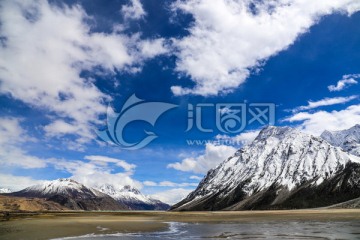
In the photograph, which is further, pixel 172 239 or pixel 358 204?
pixel 358 204

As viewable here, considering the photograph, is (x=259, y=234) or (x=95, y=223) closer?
(x=259, y=234)

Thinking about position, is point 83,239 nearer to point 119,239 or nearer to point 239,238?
point 119,239

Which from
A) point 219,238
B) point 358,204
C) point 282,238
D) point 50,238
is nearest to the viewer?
point 282,238

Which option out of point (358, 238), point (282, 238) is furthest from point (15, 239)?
point (358, 238)

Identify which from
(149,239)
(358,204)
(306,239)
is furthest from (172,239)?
(358,204)

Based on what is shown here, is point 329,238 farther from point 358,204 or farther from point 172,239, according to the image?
point 358,204

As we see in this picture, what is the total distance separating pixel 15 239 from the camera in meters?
37.4

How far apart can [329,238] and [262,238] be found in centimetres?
616

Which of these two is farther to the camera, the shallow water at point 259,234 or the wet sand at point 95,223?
the wet sand at point 95,223

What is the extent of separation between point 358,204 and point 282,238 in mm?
165117

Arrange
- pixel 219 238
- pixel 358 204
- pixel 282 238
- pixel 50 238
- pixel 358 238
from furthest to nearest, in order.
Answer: pixel 358 204 < pixel 50 238 < pixel 219 238 < pixel 282 238 < pixel 358 238

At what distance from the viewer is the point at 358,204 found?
176 metres

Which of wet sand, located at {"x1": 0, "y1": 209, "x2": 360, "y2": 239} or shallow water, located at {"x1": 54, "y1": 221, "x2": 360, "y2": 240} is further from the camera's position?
wet sand, located at {"x1": 0, "y1": 209, "x2": 360, "y2": 239}

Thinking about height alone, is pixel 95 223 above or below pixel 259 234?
below
